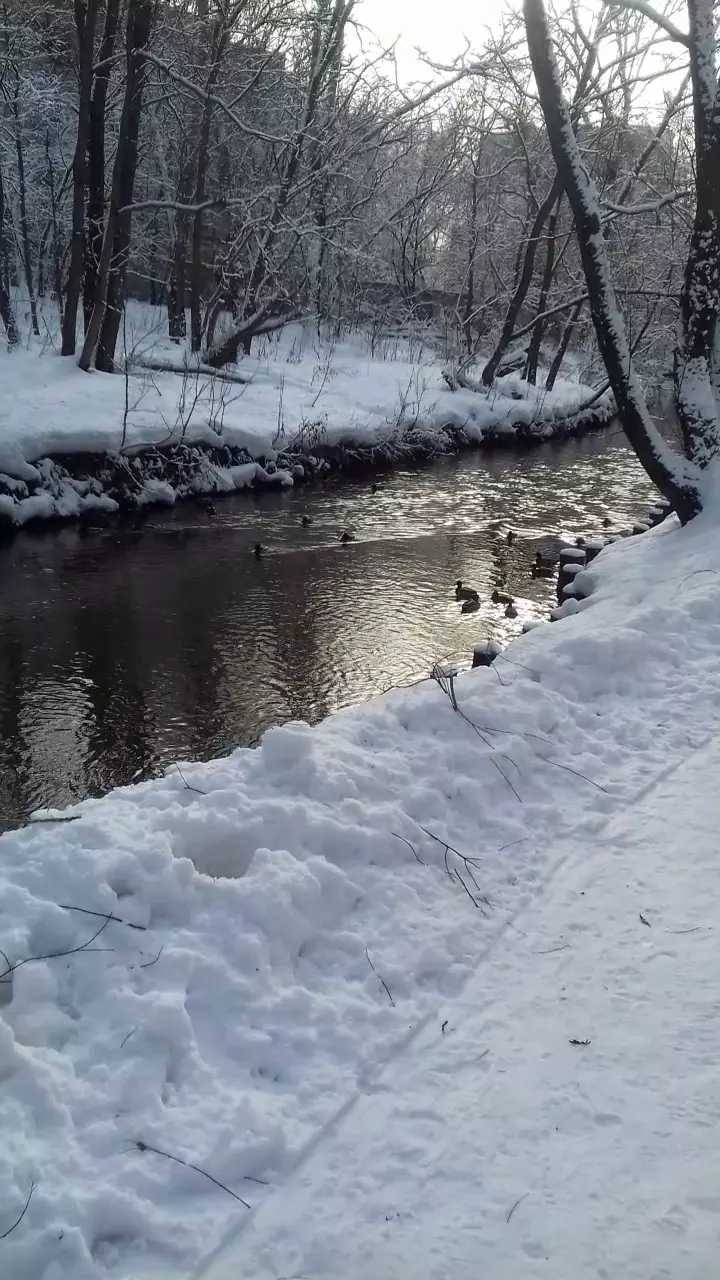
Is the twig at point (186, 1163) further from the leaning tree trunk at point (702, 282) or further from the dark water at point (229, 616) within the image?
the leaning tree trunk at point (702, 282)

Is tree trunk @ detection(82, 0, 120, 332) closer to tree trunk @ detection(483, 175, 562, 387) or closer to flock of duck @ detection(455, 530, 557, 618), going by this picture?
tree trunk @ detection(483, 175, 562, 387)

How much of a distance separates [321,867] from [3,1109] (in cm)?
151

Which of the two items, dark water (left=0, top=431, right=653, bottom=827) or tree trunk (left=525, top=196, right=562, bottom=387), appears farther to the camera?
tree trunk (left=525, top=196, right=562, bottom=387)

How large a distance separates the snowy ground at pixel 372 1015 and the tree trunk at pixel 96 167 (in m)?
14.0

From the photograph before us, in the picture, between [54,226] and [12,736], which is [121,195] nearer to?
[54,226]

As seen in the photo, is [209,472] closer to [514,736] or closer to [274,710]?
[274,710]

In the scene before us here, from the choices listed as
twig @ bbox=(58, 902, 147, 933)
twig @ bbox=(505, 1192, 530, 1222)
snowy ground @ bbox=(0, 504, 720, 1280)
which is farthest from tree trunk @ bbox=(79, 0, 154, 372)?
twig @ bbox=(505, 1192, 530, 1222)

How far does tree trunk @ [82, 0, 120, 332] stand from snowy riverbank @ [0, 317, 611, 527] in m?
1.46

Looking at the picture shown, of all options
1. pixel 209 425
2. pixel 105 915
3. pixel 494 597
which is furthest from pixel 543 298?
pixel 105 915

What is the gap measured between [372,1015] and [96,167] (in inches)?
661

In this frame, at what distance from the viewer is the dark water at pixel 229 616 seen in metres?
6.91

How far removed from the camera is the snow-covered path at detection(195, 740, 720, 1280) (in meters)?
2.39

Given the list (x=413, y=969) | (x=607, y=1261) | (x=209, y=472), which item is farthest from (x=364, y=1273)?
(x=209, y=472)

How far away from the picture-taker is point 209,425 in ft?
48.5
